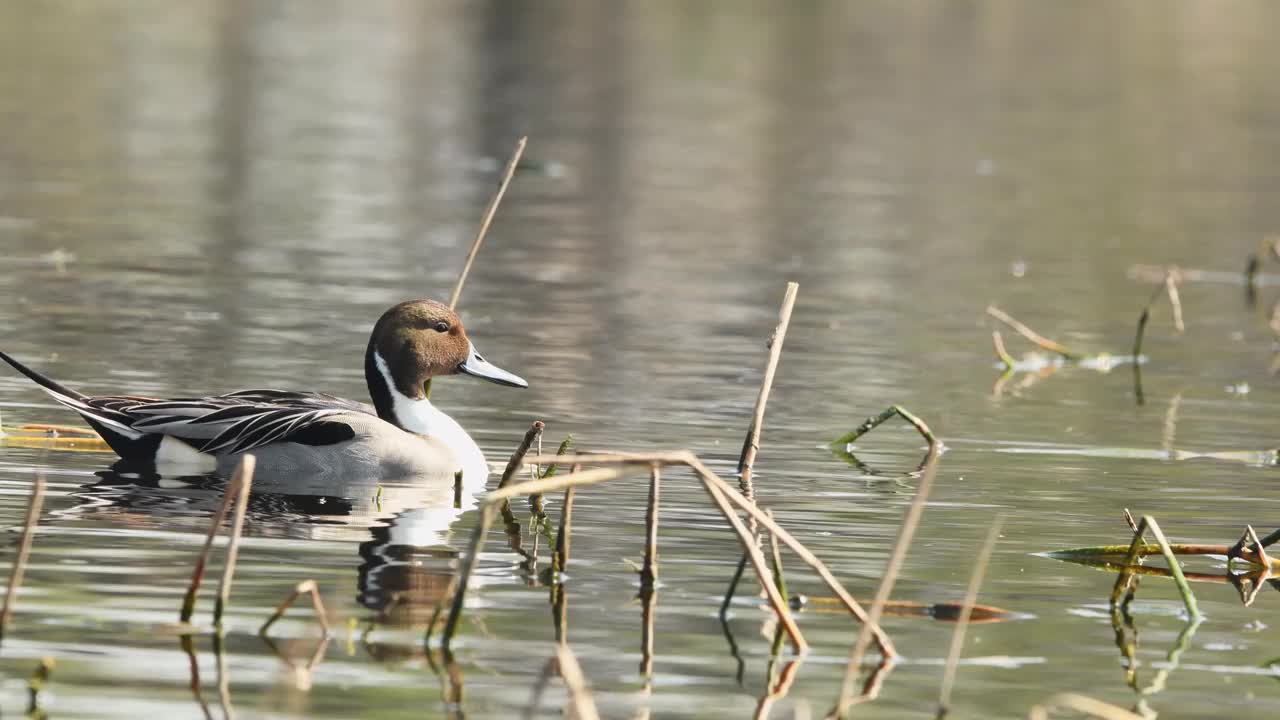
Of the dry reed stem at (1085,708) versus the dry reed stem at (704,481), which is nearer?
the dry reed stem at (1085,708)

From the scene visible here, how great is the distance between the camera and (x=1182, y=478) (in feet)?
38.4

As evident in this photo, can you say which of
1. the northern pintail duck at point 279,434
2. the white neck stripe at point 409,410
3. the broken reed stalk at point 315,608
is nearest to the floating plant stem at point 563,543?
the broken reed stalk at point 315,608

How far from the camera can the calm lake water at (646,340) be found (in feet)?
24.8

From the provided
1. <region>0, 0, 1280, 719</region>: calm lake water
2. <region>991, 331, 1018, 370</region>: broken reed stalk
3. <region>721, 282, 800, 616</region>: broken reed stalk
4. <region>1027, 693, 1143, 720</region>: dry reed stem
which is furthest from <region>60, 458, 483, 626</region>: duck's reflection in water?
<region>991, 331, 1018, 370</region>: broken reed stalk

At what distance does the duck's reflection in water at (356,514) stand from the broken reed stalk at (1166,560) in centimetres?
252

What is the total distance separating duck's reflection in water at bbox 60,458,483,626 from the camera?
27.9 ft

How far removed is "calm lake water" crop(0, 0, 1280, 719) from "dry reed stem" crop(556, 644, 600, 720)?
0.07 m

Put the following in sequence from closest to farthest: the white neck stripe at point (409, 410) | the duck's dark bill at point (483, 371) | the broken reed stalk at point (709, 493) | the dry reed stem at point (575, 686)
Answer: the dry reed stem at point (575, 686)
the broken reed stalk at point (709, 493)
the white neck stripe at point (409, 410)
the duck's dark bill at point (483, 371)

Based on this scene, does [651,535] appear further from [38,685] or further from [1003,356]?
[1003,356]

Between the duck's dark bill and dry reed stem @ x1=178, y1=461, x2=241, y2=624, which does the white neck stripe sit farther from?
dry reed stem @ x1=178, y1=461, x2=241, y2=624

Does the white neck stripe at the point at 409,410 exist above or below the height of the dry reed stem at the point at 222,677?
above

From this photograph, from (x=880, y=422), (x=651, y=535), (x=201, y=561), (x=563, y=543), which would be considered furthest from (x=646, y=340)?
(x=201, y=561)

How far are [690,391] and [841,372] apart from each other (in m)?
1.48

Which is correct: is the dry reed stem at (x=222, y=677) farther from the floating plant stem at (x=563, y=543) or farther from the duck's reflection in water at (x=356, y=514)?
the floating plant stem at (x=563, y=543)
